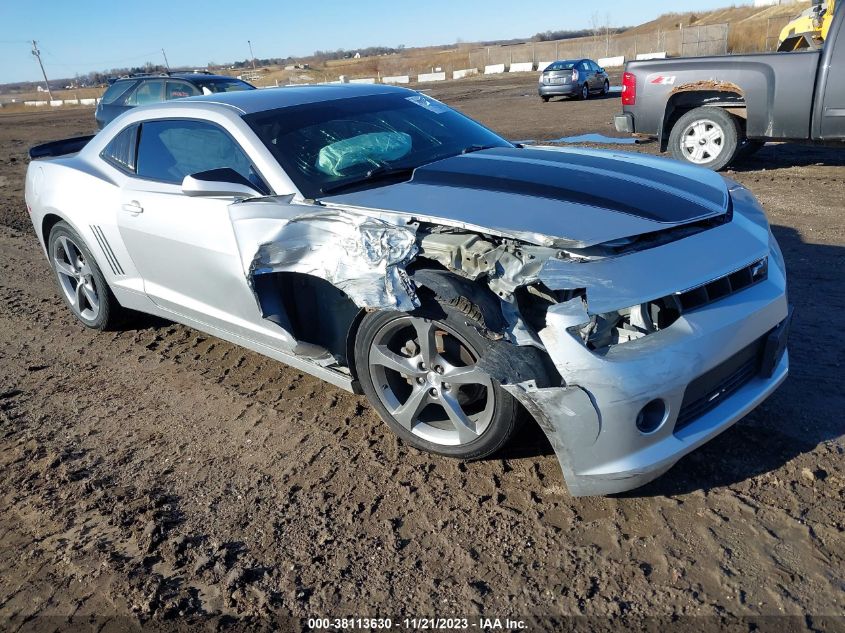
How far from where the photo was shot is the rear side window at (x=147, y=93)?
1232cm

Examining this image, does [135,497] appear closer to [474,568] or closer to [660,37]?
[474,568]

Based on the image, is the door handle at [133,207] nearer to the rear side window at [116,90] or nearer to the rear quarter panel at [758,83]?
the rear quarter panel at [758,83]

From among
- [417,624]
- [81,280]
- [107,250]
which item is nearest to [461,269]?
[417,624]

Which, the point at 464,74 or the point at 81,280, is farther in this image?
the point at 464,74

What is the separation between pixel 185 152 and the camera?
393 cm

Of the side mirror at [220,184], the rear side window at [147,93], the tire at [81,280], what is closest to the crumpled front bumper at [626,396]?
the side mirror at [220,184]

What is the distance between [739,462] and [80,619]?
8.81ft

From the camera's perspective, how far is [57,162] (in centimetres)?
478

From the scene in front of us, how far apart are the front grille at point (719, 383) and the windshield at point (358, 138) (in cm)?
177

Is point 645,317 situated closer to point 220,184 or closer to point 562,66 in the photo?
point 220,184

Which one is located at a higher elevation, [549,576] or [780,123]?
[780,123]

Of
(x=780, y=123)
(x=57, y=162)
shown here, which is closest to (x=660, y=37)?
(x=780, y=123)

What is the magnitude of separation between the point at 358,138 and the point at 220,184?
2.75 ft

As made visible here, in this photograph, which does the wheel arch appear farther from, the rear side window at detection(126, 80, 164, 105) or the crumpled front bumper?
the rear side window at detection(126, 80, 164, 105)
